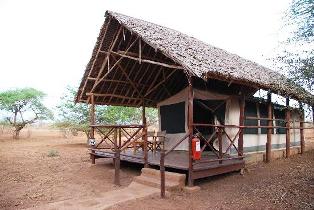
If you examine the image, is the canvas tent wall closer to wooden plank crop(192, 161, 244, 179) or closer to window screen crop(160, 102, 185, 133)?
window screen crop(160, 102, 185, 133)

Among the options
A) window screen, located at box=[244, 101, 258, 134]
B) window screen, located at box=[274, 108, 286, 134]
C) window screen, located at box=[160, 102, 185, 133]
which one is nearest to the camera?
window screen, located at box=[244, 101, 258, 134]

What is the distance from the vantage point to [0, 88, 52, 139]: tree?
2683 cm

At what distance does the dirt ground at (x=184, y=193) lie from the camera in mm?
6551

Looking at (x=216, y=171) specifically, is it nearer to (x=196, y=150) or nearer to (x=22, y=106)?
(x=196, y=150)

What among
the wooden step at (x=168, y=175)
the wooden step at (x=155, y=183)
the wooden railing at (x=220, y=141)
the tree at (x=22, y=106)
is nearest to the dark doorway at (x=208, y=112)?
the wooden railing at (x=220, y=141)

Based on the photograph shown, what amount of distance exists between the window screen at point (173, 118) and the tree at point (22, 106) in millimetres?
18724

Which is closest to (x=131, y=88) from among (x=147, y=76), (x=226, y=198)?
(x=147, y=76)

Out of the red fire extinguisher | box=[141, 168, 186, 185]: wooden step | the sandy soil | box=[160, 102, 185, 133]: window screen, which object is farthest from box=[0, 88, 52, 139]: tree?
the red fire extinguisher

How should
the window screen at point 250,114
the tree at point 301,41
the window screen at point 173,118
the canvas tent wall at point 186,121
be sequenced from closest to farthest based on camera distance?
the tree at point 301,41 → the canvas tent wall at point 186,121 → the window screen at point 250,114 → the window screen at point 173,118

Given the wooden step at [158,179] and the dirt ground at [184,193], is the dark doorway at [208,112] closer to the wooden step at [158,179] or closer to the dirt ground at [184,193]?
the dirt ground at [184,193]

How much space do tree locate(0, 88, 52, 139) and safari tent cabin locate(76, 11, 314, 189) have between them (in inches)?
684

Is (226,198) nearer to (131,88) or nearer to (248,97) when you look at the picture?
(248,97)

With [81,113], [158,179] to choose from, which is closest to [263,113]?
[158,179]

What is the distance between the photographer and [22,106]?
28.0 m
